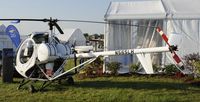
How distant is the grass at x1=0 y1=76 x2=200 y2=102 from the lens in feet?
34.6

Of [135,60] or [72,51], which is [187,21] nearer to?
[135,60]

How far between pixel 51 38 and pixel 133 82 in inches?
148

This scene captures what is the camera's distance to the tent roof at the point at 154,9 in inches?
627

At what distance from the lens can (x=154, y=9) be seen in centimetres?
1677

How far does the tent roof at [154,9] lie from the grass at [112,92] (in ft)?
10.6

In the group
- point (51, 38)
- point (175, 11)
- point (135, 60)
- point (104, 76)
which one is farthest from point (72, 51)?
point (175, 11)

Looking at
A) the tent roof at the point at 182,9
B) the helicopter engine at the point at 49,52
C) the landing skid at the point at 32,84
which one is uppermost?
the tent roof at the point at 182,9

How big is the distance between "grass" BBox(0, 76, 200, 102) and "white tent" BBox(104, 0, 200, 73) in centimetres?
246

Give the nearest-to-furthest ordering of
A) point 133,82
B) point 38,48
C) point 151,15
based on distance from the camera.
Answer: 1. point 38,48
2. point 133,82
3. point 151,15

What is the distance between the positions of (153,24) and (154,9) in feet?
2.38

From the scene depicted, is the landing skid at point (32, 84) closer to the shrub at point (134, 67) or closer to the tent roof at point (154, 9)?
the shrub at point (134, 67)

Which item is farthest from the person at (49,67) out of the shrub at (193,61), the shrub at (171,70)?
the shrub at (193,61)

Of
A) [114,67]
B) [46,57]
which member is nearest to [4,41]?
[114,67]

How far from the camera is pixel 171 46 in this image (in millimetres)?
9789
